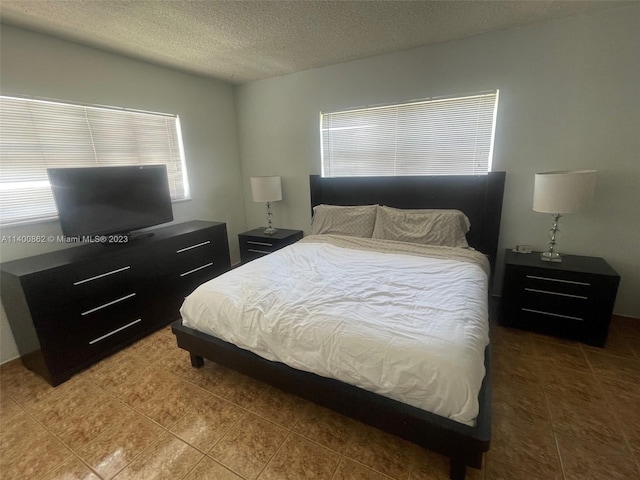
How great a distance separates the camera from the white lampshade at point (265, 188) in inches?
131

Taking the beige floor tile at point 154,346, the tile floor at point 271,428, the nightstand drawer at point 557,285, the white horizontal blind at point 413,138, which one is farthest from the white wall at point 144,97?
the nightstand drawer at point 557,285

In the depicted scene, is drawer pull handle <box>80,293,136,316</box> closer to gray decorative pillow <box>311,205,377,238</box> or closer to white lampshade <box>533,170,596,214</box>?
gray decorative pillow <box>311,205,377,238</box>

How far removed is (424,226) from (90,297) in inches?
108

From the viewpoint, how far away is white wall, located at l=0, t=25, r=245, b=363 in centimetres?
207

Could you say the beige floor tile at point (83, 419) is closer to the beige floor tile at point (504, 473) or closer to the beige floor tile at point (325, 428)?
the beige floor tile at point (325, 428)

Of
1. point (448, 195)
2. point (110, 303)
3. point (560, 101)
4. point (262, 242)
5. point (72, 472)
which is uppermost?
point (560, 101)

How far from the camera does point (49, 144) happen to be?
2232 millimetres

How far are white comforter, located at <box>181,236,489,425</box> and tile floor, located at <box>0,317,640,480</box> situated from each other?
1.28 feet

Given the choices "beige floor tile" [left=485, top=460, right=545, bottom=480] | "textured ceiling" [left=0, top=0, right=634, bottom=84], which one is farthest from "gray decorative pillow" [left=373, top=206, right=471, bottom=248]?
"beige floor tile" [left=485, top=460, right=545, bottom=480]

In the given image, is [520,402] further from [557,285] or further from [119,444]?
[119,444]

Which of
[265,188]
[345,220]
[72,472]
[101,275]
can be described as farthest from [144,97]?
[72,472]

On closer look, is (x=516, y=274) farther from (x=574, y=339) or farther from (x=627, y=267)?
(x=627, y=267)

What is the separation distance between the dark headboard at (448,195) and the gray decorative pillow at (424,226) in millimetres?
133

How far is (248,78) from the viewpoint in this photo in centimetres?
344
